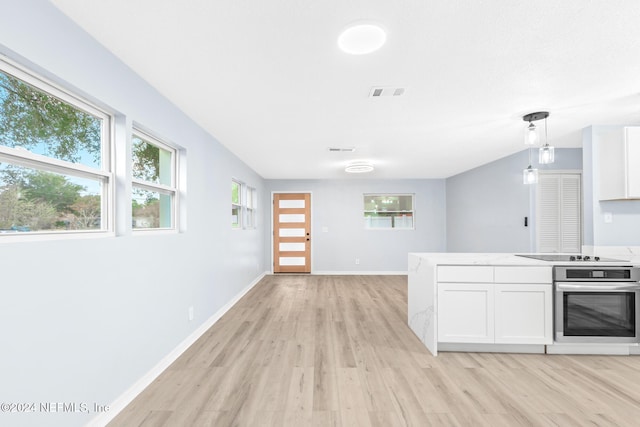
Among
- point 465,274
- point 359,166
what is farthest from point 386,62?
point 359,166

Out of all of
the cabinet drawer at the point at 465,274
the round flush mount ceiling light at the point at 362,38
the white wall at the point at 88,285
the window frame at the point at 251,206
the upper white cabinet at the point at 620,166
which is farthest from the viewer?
the window frame at the point at 251,206

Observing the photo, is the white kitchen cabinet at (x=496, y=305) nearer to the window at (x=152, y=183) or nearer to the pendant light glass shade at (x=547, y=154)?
the pendant light glass shade at (x=547, y=154)

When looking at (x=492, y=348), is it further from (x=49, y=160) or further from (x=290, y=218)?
(x=290, y=218)

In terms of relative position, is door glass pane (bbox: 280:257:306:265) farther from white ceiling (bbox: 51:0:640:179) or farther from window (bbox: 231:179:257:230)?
white ceiling (bbox: 51:0:640:179)

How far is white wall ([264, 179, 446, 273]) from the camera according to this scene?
683 centimetres

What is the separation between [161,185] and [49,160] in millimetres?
1046

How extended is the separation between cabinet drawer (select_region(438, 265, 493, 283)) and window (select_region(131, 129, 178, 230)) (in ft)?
8.97

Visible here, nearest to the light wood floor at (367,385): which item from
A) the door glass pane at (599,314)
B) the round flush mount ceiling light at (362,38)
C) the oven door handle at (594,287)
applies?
the door glass pane at (599,314)

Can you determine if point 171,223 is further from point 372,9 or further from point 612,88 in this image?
point 612,88

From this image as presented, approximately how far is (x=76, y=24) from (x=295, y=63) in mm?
1252

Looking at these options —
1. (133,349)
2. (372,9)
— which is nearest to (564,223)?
(372,9)

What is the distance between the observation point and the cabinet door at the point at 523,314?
260cm

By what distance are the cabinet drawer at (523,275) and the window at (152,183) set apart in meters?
3.26

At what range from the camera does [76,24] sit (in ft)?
5.03
